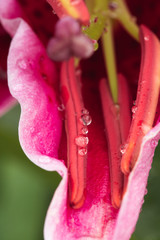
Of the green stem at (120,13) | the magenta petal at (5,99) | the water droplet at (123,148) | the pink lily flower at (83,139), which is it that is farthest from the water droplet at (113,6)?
the water droplet at (123,148)

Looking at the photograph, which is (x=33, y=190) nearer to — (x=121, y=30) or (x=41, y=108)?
(x=121, y=30)

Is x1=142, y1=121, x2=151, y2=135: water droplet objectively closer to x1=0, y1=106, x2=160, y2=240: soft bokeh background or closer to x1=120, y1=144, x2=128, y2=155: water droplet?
x1=120, y1=144, x2=128, y2=155: water droplet

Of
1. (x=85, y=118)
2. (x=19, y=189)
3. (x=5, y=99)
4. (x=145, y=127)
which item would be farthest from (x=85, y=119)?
(x=19, y=189)

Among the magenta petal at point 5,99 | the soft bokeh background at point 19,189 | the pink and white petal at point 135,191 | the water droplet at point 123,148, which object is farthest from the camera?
the soft bokeh background at point 19,189

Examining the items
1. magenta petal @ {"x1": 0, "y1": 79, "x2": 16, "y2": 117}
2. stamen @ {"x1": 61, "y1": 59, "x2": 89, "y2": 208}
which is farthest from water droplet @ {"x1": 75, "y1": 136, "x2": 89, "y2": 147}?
magenta petal @ {"x1": 0, "y1": 79, "x2": 16, "y2": 117}

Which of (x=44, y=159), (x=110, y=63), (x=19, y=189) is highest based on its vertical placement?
(x=44, y=159)

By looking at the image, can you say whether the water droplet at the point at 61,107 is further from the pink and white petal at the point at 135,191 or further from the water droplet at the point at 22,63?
the pink and white petal at the point at 135,191

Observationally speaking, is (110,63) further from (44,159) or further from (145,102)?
(44,159)
